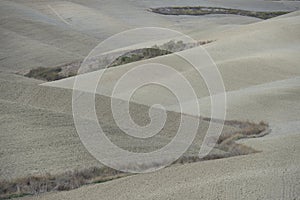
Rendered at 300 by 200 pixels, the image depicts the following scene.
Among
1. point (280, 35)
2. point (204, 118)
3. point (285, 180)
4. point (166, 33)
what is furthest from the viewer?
point (166, 33)

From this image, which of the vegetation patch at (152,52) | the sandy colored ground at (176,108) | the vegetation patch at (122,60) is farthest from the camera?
the vegetation patch at (152,52)

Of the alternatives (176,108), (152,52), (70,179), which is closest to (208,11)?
(152,52)

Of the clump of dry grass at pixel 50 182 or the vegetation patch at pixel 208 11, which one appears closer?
the clump of dry grass at pixel 50 182

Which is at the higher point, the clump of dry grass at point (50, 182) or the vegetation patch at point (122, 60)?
the clump of dry grass at point (50, 182)

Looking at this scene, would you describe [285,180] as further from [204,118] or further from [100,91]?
[100,91]

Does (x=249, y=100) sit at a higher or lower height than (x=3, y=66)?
higher

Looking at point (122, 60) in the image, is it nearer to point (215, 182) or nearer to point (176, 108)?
point (176, 108)

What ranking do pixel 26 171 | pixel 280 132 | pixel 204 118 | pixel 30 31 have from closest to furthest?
pixel 26 171 < pixel 280 132 < pixel 204 118 < pixel 30 31

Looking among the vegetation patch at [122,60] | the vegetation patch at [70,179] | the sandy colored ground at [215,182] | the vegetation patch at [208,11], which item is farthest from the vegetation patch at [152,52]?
the vegetation patch at [208,11]

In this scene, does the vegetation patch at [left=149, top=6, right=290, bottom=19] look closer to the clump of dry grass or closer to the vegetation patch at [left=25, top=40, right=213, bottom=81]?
the vegetation patch at [left=25, top=40, right=213, bottom=81]

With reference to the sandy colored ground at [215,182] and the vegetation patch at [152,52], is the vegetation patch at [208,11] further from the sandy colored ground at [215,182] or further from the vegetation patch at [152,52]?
the sandy colored ground at [215,182]

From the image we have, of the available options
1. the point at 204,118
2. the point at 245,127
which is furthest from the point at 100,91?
the point at 245,127
